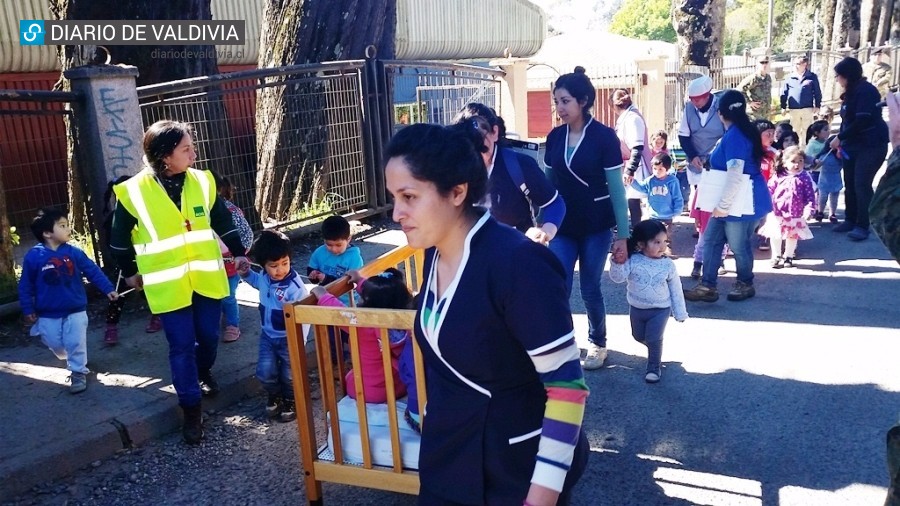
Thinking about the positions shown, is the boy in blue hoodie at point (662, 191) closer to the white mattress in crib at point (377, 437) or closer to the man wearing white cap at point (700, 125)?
the man wearing white cap at point (700, 125)

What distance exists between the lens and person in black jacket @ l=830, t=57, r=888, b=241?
815 cm

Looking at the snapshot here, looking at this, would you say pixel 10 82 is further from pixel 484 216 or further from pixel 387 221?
pixel 484 216

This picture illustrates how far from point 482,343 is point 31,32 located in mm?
12605

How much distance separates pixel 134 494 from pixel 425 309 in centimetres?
261

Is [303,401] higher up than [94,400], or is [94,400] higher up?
[303,401]

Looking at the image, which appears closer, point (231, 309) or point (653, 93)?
point (231, 309)

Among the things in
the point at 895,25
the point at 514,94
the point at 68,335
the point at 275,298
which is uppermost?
the point at 895,25

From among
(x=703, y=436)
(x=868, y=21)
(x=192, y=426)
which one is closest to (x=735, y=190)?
(x=703, y=436)

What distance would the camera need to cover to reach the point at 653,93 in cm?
1478

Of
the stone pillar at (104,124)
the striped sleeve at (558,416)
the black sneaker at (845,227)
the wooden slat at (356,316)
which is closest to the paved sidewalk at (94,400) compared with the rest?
the stone pillar at (104,124)

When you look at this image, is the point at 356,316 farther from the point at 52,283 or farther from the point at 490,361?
the point at 52,283

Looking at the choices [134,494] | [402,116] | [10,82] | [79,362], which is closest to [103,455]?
[134,494]

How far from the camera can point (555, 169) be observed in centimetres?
492

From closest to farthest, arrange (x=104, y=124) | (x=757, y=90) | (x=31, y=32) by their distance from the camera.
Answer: (x=104, y=124), (x=31, y=32), (x=757, y=90)
